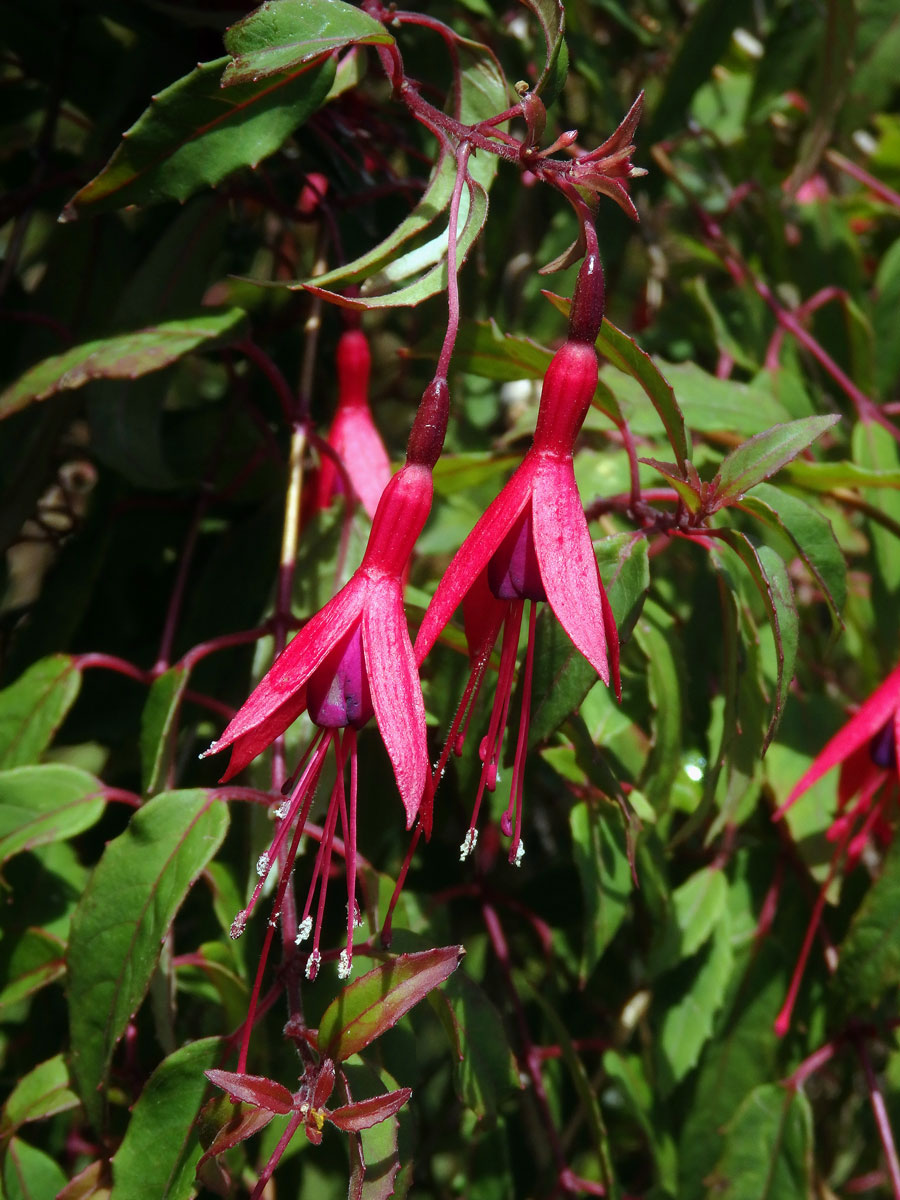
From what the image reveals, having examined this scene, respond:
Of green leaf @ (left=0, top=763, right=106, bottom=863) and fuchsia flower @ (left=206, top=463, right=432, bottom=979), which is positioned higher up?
fuchsia flower @ (left=206, top=463, right=432, bottom=979)

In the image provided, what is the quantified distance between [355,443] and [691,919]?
18.6 inches

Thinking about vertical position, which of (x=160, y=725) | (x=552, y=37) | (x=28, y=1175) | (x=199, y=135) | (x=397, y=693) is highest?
(x=552, y=37)

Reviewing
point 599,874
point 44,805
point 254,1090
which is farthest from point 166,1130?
point 599,874

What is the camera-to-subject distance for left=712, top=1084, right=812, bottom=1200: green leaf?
86 cm

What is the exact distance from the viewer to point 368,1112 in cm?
53

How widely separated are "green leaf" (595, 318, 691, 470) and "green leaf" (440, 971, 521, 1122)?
13.8 inches

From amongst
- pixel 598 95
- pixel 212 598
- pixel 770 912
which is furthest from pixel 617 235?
pixel 770 912

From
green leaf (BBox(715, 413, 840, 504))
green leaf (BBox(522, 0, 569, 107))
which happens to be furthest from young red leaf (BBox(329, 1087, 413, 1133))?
green leaf (BBox(522, 0, 569, 107))

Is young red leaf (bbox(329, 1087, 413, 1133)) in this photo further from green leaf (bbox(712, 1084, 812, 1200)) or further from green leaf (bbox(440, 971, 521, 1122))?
green leaf (bbox(712, 1084, 812, 1200))

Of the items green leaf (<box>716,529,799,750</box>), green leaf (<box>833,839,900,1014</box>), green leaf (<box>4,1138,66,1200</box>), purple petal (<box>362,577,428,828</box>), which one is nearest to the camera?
purple petal (<box>362,577,428,828</box>)

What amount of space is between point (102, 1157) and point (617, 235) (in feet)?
3.06

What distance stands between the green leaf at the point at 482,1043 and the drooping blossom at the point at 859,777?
0.85ft

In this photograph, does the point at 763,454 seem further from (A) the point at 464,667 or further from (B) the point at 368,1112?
(B) the point at 368,1112

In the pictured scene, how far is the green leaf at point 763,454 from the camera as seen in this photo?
2.03 feet
